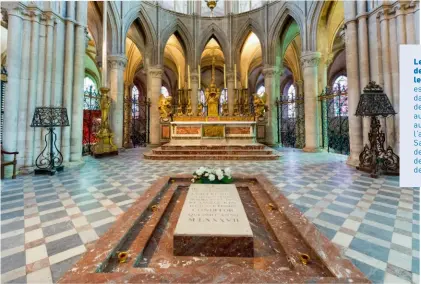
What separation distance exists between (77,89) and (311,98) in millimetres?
10931

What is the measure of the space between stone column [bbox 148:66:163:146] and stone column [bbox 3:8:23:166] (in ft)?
28.3

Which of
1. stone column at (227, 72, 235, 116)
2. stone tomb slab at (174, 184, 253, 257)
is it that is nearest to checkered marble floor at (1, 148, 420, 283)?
stone tomb slab at (174, 184, 253, 257)

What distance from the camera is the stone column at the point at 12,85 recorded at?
5.59 metres

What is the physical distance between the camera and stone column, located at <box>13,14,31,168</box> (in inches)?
227

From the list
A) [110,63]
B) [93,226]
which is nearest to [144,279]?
[93,226]

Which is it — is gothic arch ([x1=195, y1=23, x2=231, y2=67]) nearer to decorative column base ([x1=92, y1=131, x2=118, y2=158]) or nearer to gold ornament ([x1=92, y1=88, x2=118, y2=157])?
gold ornament ([x1=92, y1=88, x2=118, y2=157])

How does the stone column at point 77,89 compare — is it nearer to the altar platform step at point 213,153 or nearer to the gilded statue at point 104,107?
the gilded statue at point 104,107

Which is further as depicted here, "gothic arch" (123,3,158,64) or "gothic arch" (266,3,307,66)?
"gothic arch" (123,3,158,64)

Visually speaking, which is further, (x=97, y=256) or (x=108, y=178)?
(x=108, y=178)

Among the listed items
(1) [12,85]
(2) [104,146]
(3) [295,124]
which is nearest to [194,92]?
(3) [295,124]

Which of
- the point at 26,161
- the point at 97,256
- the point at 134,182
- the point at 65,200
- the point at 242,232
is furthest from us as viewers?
the point at 26,161

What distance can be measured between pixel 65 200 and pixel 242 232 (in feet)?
10.7

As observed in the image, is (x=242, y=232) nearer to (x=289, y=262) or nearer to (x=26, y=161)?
(x=289, y=262)

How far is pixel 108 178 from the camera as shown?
5.16 meters
